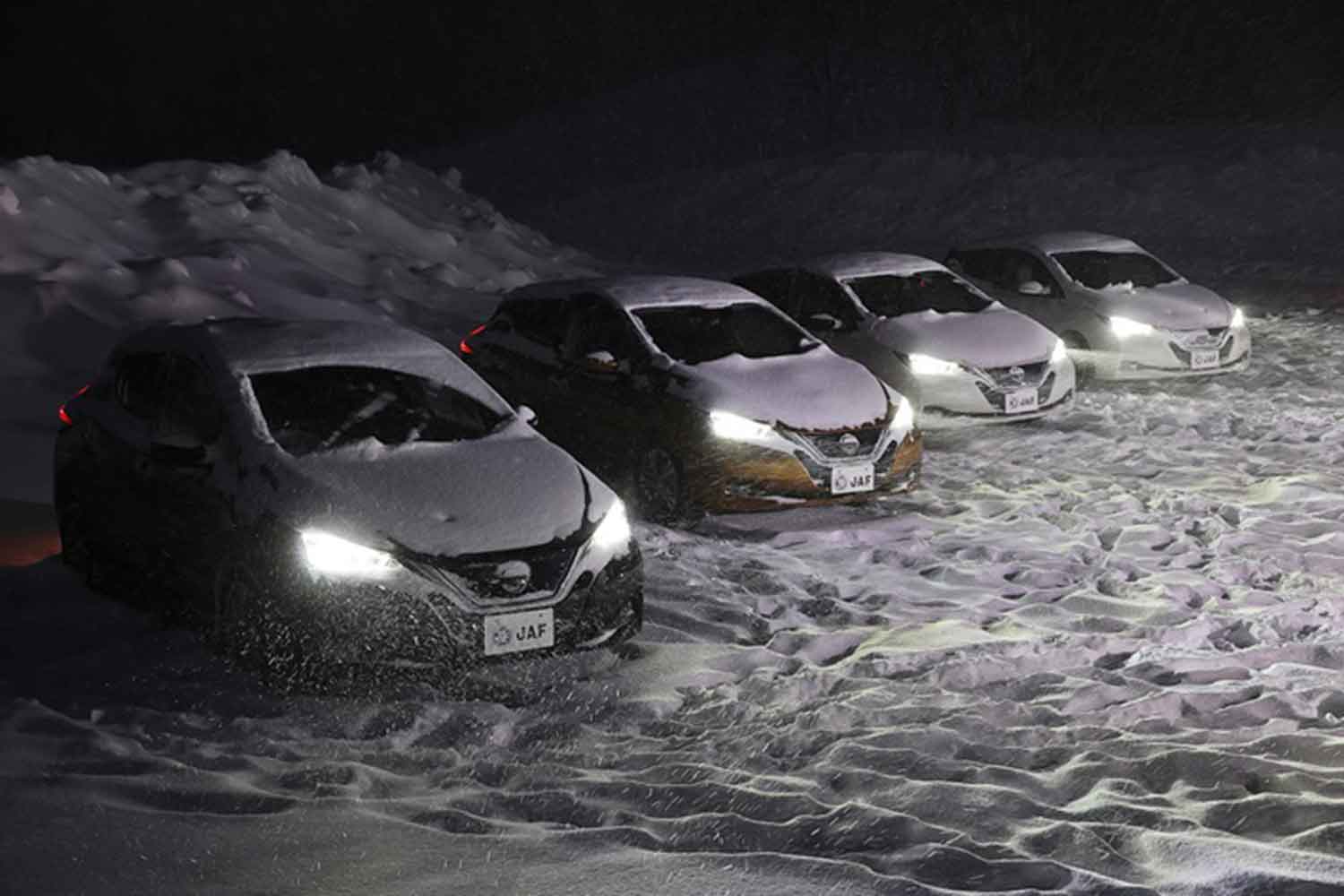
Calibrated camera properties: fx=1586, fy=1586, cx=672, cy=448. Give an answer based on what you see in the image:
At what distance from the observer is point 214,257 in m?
17.2

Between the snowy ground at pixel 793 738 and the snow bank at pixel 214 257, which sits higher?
the snow bank at pixel 214 257

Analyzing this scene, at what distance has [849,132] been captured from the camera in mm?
50062

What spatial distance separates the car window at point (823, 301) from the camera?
13.7 meters

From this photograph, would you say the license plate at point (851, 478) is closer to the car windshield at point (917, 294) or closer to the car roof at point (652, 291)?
the car roof at point (652, 291)

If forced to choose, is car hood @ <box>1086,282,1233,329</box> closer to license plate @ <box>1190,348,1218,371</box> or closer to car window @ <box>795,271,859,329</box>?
license plate @ <box>1190,348,1218,371</box>

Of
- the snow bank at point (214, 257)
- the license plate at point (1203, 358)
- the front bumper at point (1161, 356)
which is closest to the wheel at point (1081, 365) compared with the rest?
the front bumper at point (1161, 356)

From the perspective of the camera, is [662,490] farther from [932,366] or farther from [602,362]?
[932,366]

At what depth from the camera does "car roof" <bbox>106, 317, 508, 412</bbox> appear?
8.05m

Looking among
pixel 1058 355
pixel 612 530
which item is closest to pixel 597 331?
pixel 612 530

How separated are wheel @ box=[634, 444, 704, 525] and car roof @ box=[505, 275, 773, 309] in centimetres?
136

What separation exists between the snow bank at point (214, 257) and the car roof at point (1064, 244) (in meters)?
6.20

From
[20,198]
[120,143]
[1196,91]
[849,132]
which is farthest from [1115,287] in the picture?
→ [120,143]

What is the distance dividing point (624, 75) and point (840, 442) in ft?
179

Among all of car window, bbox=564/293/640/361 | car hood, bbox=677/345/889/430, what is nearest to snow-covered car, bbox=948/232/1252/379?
car hood, bbox=677/345/889/430
